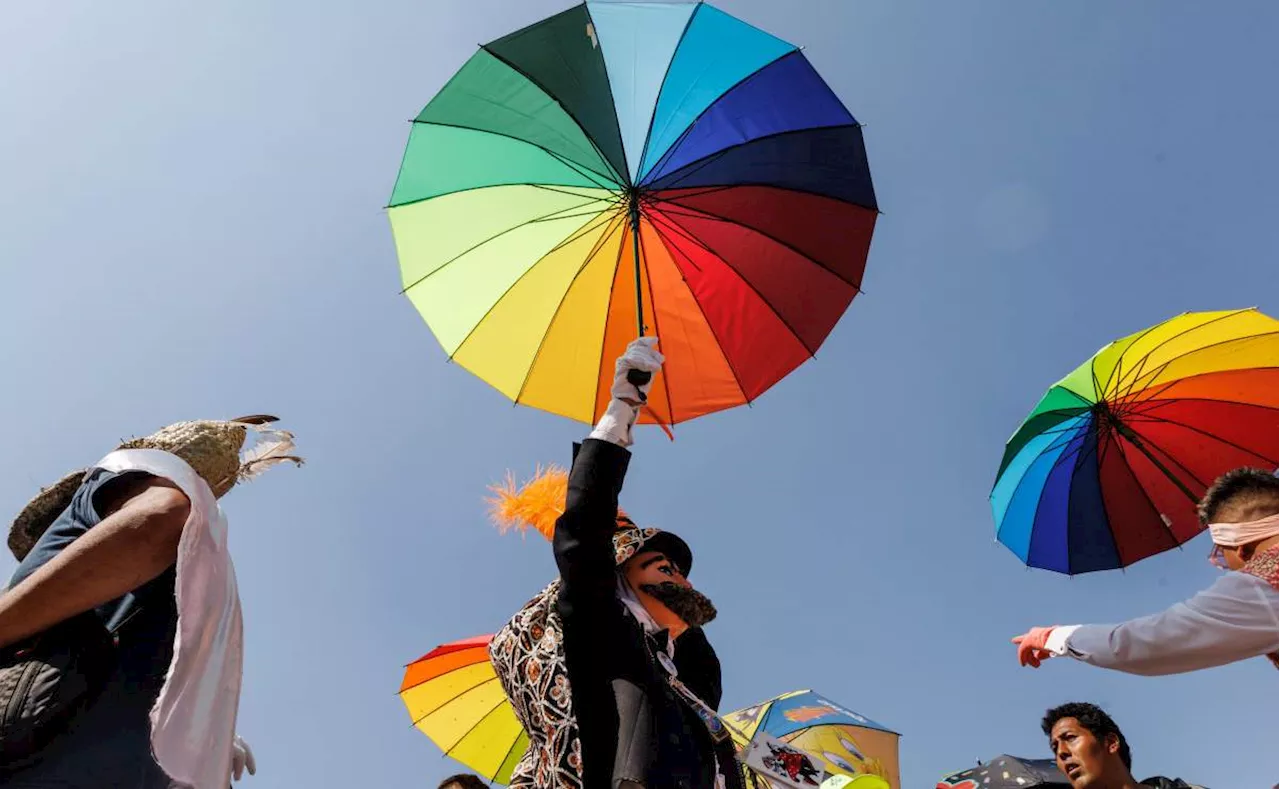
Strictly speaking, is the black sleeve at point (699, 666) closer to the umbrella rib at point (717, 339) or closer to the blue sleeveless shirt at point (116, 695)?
the umbrella rib at point (717, 339)

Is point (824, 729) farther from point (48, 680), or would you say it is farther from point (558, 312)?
point (48, 680)

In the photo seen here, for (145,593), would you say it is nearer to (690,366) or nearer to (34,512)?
(34,512)

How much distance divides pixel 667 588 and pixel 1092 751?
259 cm

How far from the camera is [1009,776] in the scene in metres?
5.64

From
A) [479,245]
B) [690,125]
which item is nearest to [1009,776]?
[690,125]

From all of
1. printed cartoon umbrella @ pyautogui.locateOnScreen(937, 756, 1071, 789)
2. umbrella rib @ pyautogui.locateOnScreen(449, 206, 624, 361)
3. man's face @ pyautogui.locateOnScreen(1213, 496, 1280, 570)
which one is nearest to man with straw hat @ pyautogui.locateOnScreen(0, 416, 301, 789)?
umbrella rib @ pyautogui.locateOnScreen(449, 206, 624, 361)

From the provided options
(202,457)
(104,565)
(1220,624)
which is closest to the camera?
(104,565)

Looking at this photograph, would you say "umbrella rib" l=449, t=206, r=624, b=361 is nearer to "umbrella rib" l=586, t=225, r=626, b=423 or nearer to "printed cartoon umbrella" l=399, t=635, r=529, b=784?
"umbrella rib" l=586, t=225, r=626, b=423

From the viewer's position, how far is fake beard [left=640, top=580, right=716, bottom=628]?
4234 millimetres

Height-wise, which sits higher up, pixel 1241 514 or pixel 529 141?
pixel 529 141

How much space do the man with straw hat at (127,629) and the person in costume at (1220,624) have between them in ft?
9.61

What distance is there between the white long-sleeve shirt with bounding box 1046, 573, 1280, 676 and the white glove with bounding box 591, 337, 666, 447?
193 cm

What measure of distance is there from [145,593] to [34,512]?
58 centimetres

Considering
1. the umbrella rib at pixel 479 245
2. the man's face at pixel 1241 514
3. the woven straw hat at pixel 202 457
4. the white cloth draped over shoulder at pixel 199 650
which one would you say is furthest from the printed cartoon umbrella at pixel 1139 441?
the white cloth draped over shoulder at pixel 199 650
